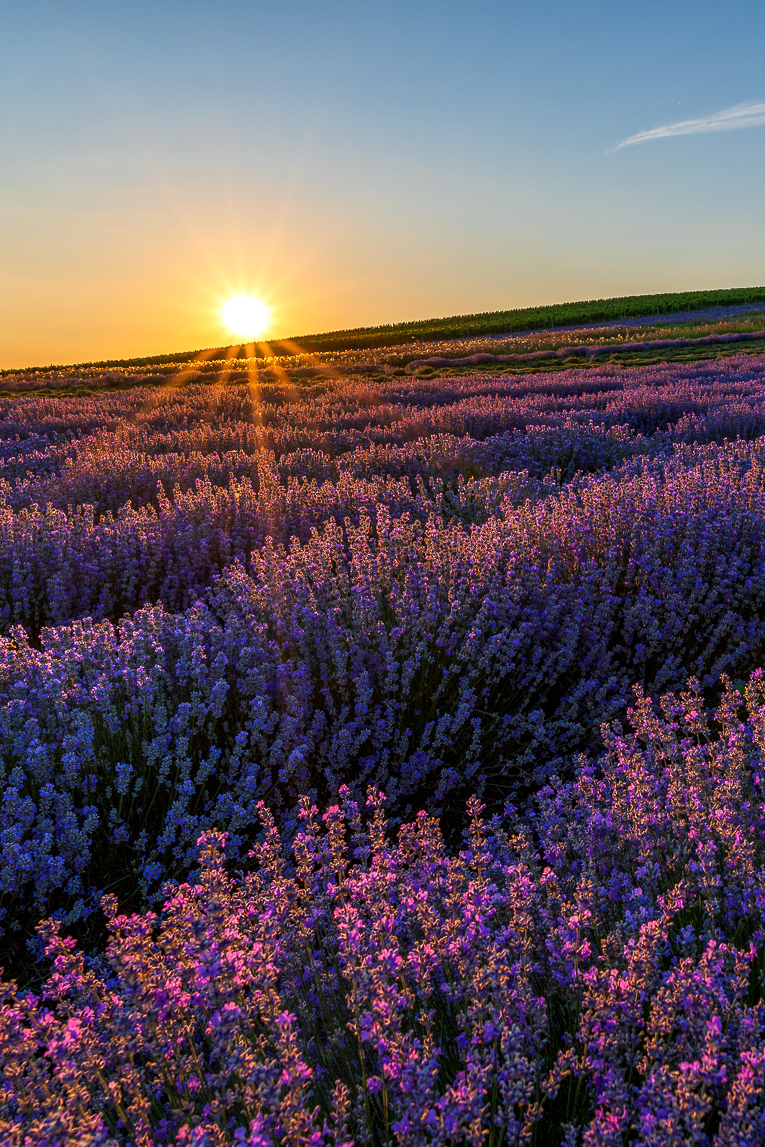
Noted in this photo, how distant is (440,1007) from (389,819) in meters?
1.30

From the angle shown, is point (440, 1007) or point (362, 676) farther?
point (362, 676)

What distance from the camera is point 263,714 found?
2727 mm

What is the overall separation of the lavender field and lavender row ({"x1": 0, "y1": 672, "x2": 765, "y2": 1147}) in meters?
0.01

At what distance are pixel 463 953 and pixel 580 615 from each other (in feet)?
7.49

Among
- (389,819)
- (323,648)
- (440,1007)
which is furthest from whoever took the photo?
(323,648)

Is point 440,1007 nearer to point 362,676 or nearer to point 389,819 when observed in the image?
point 389,819

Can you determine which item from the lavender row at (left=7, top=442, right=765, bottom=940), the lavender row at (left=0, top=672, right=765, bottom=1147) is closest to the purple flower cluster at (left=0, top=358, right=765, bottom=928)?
the lavender row at (left=7, top=442, right=765, bottom=940)

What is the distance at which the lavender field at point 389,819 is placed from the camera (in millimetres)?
1218

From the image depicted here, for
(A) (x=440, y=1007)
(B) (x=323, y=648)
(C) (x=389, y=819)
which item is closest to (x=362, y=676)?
(B) (x=323, y=648)

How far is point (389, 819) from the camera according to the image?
2.90 m

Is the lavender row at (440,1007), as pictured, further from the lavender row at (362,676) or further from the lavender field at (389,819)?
the lavender row at (362,676)

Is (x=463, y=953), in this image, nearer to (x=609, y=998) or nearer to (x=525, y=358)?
(x=609, y=998)

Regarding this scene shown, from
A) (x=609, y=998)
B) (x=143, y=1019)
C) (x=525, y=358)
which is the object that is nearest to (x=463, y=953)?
(x=609, y=998)

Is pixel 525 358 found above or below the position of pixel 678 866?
above
